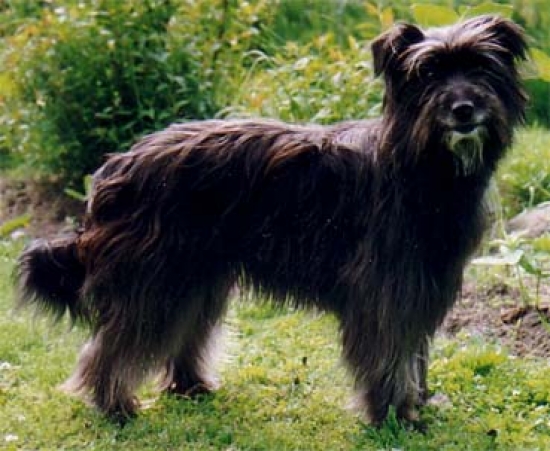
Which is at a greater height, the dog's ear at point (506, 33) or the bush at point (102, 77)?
the dog's ear at point (506, 33)

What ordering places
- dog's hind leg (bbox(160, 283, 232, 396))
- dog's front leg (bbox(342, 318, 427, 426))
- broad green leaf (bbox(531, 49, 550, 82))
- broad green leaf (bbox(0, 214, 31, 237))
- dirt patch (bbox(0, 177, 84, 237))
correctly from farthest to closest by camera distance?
dirt patch (bbox(0, 177, 84, 237))
broad green leaf (bbox(0, 214, 31, 237))
broad green leaf (bbox(531, 49, 550, 82))
dog's hind leg (bbox(160, 283, 232, 396))
dog's front leg (bbox(342, 318, 427, 426))

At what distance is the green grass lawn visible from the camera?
5.77 m

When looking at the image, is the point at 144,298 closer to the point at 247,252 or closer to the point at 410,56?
the point at 247,252

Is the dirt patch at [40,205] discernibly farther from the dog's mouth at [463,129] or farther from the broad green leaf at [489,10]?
the dog's mouth at [463,129]

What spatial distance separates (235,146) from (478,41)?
1166mm

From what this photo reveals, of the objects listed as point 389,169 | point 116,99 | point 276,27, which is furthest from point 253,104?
point 389,169

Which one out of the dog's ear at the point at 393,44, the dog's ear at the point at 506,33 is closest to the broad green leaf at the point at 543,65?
the dog's ear at the point at 506,33

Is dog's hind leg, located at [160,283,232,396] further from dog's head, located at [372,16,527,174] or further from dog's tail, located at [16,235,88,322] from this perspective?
dog's head, located at [372,16,527,174]

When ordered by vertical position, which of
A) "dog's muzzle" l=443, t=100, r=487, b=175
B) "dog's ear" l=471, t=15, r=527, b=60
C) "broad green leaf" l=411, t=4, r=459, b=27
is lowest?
"broad green leaf" l=411, t=4, r=459, b=27

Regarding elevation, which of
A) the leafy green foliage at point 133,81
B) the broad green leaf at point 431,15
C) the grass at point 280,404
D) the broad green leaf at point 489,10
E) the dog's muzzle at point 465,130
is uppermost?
the dog's muzzle at point 465,130

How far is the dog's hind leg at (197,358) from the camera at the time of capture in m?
6.14

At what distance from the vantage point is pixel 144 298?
18.9ft

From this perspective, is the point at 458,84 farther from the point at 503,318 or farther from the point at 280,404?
the point at 503,318

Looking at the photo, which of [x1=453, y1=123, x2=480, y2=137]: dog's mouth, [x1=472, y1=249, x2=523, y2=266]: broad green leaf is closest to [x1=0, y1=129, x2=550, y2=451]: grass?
[x1=472, y1=249, x2=523, y2=266]: broad green leaf
